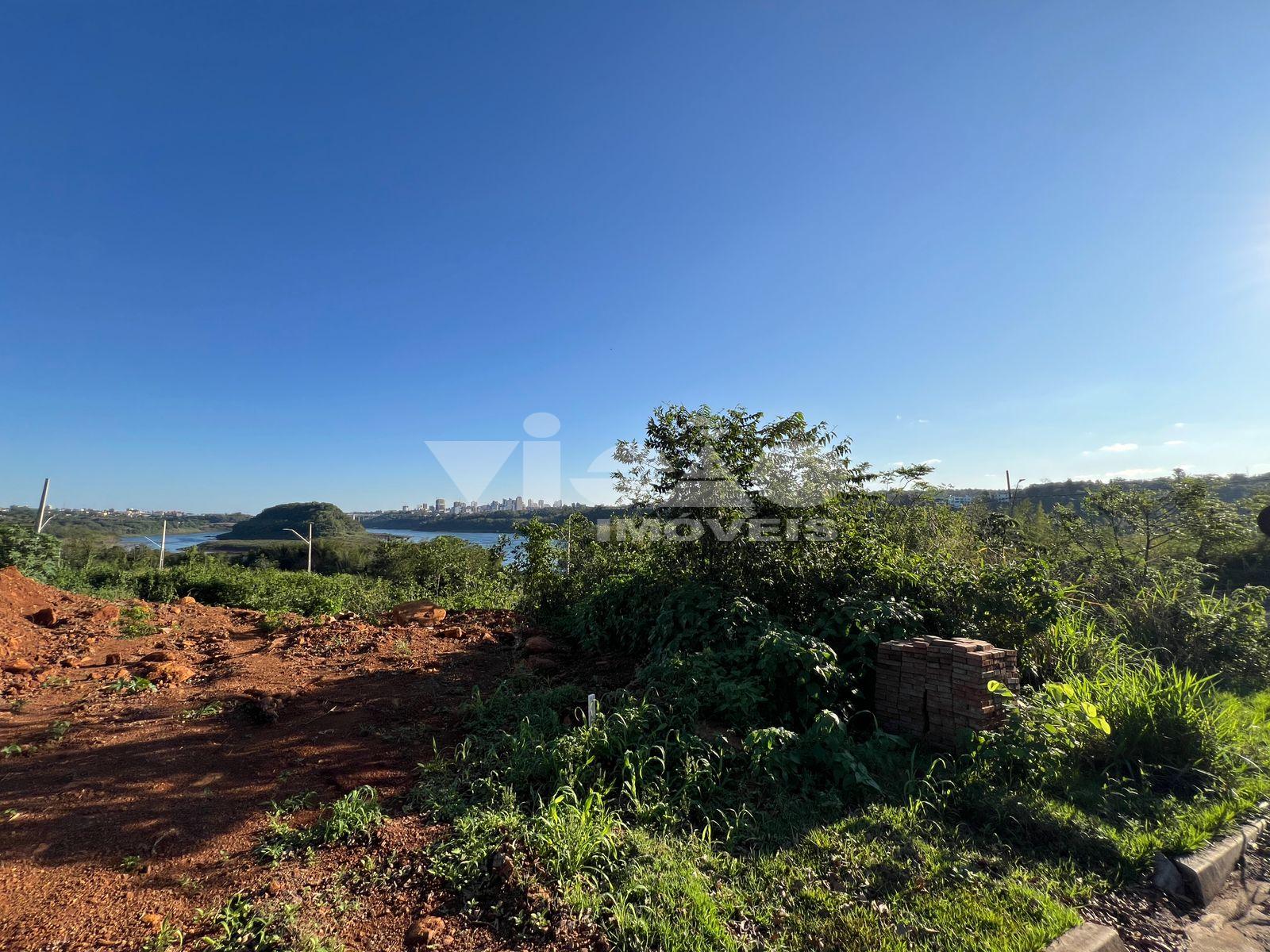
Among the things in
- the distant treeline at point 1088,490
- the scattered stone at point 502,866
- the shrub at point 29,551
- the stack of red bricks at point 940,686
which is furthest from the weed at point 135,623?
the distant treeline at point 1088,490

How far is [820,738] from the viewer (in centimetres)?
325

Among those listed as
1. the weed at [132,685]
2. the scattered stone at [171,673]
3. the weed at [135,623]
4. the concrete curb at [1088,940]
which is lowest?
the concrete curb at [1088,940]

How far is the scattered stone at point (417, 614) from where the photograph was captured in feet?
23.9

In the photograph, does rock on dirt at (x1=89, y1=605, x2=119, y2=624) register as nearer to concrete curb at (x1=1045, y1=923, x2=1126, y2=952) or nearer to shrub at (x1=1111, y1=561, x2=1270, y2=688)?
concrete curb at (x1=1045, y1=923, x2=1126, y2=952)

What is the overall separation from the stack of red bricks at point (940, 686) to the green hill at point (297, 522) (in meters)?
34.7

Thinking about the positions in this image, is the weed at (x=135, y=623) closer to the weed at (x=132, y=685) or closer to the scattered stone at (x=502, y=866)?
the weed at (x=132, y=685)

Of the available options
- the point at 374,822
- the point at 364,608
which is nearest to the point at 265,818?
the point at 374,822

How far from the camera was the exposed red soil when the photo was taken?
1924 millimetres

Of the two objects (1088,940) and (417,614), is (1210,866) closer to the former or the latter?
(1088,940)

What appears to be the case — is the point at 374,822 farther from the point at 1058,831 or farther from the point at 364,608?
the point at 364,608

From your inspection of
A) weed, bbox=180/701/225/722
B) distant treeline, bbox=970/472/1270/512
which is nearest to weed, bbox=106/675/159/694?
weed, bbox=180/701/225/722

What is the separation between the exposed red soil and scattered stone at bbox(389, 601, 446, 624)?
123 cm

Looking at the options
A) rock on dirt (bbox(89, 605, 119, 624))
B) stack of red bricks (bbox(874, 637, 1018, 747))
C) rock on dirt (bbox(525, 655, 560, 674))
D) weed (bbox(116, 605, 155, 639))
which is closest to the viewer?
stack of red bricks (bbox(874, 637, 1018, 747))

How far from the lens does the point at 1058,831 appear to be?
104 inches
